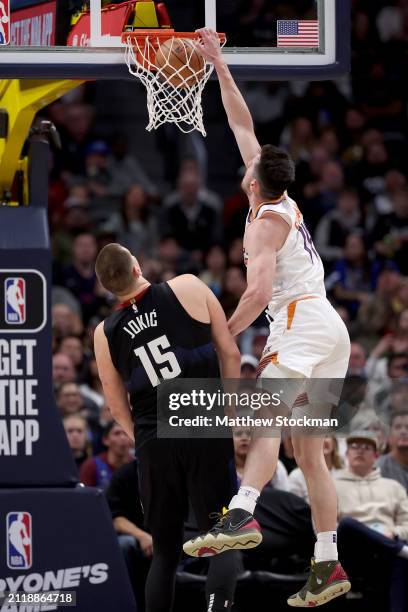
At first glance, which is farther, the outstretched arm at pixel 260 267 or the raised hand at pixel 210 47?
the raised hand at pixel 210 47

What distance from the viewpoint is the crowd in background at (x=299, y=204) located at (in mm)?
12867

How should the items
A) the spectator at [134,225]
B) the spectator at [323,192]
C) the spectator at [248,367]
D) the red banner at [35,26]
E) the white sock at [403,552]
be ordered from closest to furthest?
the red banner at [35,26] < the white sock at [403,552] < the spectator at [248,367] < the spectator at [134,225] < the spectator at [323,192]

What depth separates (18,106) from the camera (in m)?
8.56

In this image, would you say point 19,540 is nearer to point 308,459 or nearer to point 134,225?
point 308,459

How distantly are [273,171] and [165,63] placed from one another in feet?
3.29

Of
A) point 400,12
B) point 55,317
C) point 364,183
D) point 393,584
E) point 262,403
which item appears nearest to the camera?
point 262,403

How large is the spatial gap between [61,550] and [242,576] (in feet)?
6.24

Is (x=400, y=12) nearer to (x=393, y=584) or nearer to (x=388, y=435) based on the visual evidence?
(x=388, y=435)

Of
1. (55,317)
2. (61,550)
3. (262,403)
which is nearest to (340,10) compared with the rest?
(262,403)

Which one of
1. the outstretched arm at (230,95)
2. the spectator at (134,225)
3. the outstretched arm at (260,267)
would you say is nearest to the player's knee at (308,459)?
the outstretched arm at (260,267)

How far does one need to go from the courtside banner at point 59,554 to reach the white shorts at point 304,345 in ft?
5.02

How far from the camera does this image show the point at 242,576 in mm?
9781

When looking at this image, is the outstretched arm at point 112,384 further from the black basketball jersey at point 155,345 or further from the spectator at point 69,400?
the spectator at point 69,400

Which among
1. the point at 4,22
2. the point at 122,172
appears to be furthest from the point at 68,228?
the point at 4,22
